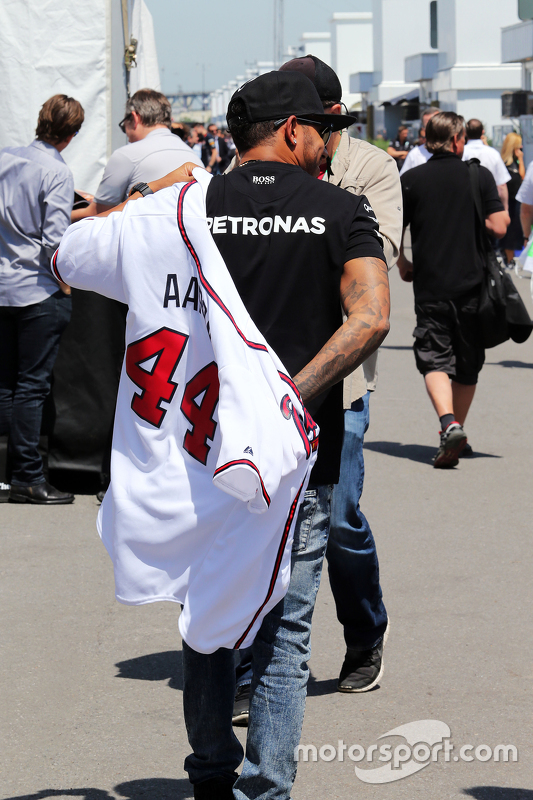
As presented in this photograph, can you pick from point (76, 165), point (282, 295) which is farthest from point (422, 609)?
point (76, 165)

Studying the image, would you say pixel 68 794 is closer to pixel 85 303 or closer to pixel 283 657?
Result: pixel 283 657

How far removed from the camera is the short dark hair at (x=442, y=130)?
6.83m

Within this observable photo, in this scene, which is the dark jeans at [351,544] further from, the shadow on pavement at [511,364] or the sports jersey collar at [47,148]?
the shadow on pavement at [511,364]

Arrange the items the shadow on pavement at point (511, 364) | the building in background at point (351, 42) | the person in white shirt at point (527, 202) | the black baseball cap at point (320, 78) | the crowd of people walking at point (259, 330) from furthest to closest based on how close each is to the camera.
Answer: the building in background at point (351, 42), the shadow on pavement at point (511, 364), the person in white shirt at point (527, 202), the black baseball cap at point (320, 78), the crowd of people walking at point (259, 330)

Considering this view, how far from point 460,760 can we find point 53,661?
1519 mm

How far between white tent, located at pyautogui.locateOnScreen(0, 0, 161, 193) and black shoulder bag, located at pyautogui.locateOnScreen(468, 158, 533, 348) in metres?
2.46

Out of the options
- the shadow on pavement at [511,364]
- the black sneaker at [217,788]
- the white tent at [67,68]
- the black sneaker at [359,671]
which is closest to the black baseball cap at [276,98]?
the black sneaker at [217,788]

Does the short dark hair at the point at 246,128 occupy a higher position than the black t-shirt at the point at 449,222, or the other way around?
the short dark hair at the point at 246,128

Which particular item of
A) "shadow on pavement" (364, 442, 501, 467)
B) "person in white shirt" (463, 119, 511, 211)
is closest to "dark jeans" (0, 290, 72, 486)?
"shadow on pavement" (364, 442, 501, 467)

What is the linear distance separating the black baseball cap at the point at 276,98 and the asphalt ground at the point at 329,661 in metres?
1.83

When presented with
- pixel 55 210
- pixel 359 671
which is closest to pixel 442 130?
pixel 55 210

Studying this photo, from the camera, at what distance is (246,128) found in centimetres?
243

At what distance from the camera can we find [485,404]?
8.71 m

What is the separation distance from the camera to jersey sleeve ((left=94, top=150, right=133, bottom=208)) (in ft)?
18.4
